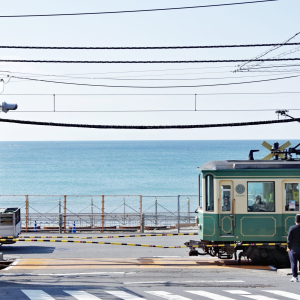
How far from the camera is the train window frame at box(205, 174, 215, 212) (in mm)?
15734

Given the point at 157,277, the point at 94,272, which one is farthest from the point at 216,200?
the point at 94,272

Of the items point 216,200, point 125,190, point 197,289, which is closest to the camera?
point 197,289

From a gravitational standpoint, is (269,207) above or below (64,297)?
above

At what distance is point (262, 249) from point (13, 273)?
24.8 feet

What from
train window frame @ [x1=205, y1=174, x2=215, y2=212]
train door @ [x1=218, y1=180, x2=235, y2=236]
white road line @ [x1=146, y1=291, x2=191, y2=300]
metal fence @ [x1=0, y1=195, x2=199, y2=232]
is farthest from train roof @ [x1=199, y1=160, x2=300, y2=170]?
metal fence @ [x1=0, y1=195, x2=199, y2=232]

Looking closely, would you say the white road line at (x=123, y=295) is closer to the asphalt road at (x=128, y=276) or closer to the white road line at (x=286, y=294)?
the asphalt road at (x=128, y=276)

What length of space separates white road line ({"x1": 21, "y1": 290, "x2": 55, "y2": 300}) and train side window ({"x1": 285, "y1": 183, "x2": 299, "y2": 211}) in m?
8.03

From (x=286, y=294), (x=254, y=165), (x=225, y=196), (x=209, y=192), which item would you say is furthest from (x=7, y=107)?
(x=286, y=294)

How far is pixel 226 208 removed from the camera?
51.5 feet

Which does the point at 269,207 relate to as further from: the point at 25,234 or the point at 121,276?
the point at 25,234

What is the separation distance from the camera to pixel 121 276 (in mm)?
13930

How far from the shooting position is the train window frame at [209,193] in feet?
51.6

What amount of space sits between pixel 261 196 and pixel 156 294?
5.99 meters

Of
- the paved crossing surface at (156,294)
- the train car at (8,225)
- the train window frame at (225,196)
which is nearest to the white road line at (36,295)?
the paved crossing surface at (156,294)
